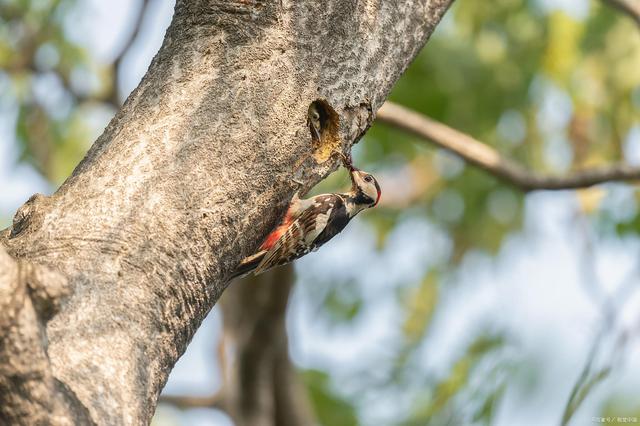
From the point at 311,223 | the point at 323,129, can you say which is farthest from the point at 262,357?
the point at 323,129

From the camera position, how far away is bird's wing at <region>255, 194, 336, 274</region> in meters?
4.41

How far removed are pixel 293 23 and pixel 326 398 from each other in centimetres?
593

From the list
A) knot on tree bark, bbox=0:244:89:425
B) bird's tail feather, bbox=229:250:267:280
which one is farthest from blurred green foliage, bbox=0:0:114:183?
knot on tree bark, bbox=0:244:89:425

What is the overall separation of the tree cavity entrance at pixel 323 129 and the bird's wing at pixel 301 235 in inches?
33.3

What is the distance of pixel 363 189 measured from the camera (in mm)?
5605

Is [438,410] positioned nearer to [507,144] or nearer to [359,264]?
[507,144]

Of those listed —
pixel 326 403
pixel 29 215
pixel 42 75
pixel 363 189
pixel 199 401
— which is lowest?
pixel 326 403

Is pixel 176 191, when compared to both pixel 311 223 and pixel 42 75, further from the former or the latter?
pixel 42 75

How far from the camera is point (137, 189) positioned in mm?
2863

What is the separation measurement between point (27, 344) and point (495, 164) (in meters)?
4.70

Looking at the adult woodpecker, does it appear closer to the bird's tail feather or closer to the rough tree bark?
the bird's tail feather

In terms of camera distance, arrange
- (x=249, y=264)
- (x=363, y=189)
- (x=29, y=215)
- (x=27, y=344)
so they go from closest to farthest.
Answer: (x=27, y=344) < (x=29, y=215) < (x=249, y=264) < (x=363, y=189)

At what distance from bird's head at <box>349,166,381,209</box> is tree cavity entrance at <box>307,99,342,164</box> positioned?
1.89 metres

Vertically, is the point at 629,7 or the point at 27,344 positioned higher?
the point at 629,7
